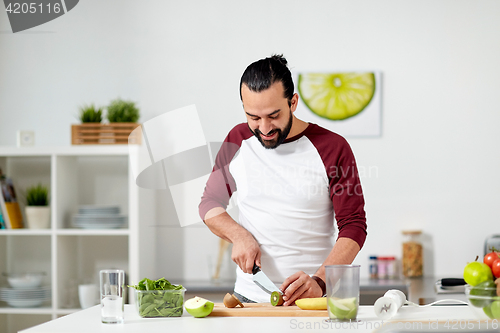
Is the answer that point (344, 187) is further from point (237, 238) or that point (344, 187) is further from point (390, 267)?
point (390, 267)

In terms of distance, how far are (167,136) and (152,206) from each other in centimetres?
45

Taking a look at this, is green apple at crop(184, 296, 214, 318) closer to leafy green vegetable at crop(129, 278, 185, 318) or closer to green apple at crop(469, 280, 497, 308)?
leafy green vegetable at crop(129, 278, 185, 318)

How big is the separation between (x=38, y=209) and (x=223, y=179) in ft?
4.93

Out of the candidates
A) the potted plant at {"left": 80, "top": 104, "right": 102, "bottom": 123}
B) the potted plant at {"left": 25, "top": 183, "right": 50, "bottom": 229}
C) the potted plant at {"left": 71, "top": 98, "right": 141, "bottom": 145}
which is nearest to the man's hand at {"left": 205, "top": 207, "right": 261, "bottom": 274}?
the potted plant at {"left": 71, "top": 98, "right": 141, "bottom": 145}

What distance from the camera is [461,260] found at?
311cm

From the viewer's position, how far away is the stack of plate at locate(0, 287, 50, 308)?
295cm

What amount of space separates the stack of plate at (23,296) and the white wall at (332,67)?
0.71 metres

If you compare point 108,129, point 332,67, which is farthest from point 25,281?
point 332,67

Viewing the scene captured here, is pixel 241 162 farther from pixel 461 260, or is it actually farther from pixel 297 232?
pixel 461 260

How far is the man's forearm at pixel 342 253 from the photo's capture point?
171cm

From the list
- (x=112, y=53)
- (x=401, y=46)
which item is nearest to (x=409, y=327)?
(x=401, y=46)

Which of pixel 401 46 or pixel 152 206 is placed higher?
pixel 401 46

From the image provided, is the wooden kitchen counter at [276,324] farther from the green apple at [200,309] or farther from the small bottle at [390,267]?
the small bottle at [390,267]

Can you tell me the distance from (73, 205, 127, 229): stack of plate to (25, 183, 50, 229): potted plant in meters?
0.20
